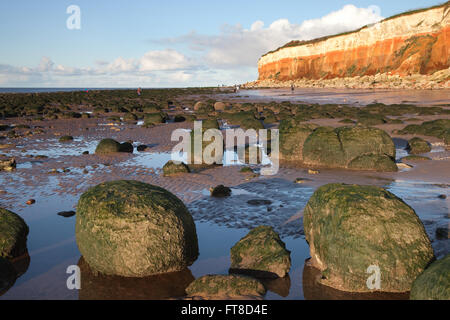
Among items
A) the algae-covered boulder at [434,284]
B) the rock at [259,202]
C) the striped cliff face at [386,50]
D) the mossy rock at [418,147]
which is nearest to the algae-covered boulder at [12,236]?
the rock at [259,202]

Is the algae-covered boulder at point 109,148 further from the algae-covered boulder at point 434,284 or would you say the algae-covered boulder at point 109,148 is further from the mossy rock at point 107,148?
the algae-covered boulder at point 434,284

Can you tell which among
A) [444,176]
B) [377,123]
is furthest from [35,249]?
[377,123]

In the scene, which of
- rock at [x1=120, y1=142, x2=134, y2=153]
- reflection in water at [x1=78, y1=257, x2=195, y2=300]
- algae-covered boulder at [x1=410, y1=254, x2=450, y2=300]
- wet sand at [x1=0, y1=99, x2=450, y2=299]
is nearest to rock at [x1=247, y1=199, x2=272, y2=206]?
wet sand at [x1=0, y1=99, x2=450, y2=299]

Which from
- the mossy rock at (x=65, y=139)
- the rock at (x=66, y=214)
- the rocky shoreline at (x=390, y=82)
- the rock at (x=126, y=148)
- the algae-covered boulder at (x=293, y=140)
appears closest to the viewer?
the rock at (x=66, y=214)

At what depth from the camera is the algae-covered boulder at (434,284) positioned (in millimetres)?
4530

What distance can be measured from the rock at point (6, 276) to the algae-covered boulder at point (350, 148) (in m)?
10.7

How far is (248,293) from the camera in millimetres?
5664

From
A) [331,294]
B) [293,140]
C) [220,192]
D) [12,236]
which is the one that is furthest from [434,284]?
[293,140]

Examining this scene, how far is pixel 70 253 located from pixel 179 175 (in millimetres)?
6124

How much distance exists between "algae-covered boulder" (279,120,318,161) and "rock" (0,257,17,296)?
1110 centimetres

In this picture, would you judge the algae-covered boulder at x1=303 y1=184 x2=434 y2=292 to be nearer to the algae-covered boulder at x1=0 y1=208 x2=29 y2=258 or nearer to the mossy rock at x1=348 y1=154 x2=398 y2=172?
the algae-covered boulder at x1=0 y1=208 x2=29 y2=258

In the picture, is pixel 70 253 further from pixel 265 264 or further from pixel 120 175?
pixel 120 175

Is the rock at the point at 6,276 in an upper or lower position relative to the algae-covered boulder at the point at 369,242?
lower
